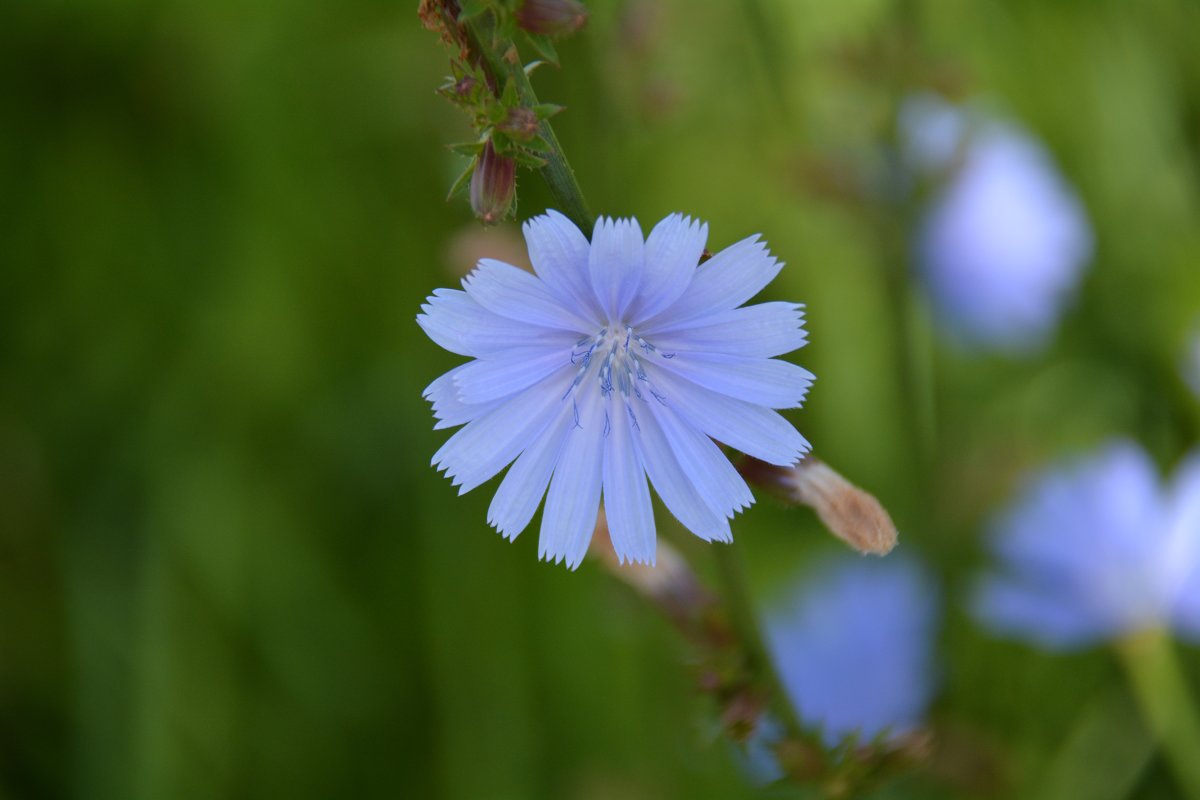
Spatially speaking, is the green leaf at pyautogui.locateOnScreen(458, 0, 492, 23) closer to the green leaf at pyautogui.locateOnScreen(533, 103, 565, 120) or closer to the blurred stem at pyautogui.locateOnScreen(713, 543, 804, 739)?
the green leaf at pyautogui.locateOnScreen(533, 103, 565, 120)

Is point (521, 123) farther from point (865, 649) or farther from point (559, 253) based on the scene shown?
point (865, 649)

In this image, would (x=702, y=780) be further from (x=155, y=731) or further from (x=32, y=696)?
(x=32, y=696)

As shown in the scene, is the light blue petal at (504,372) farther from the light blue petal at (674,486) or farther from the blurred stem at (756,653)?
the blurred stem at (756,653)

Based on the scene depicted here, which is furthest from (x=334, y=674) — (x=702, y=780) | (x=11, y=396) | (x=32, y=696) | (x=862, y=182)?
(x=862, y=182)

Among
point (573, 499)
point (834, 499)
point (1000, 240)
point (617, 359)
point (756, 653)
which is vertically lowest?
point (756, 653)

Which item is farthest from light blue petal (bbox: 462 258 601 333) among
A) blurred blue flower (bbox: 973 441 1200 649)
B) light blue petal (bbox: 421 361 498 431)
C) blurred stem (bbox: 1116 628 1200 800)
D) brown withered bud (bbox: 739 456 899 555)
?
blurred stem (bbox: 1116 628 1200 800)

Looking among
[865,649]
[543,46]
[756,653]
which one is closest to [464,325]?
[543,46]
